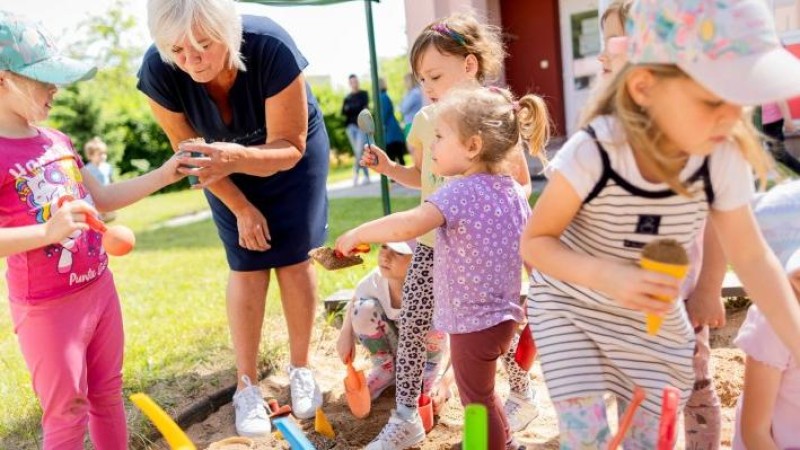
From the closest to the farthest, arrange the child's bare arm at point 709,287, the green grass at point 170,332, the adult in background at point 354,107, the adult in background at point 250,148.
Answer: the child's bare arm at point 709,287, the adult in background at point 250,148, the green grass at point 170,332, the adult in background at point 354,107

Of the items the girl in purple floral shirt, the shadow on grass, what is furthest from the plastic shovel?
the shadow on grass

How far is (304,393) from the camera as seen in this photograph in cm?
265

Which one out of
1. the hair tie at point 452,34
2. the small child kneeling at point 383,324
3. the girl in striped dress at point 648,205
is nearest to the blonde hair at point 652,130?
the girl in striped dress at point 648,205

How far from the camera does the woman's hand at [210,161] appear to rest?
6.65 feet

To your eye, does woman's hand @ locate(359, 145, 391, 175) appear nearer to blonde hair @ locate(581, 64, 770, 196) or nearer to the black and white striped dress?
the black and white striped dress

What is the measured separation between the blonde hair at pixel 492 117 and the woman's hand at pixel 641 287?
0.66 metres

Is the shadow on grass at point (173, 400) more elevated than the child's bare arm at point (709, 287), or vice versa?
the child's bare arm at point (709, 287)

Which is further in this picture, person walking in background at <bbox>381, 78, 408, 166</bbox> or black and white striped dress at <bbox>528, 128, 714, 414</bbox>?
person walking in background at <bbox>381, 78, 408, 166</bbox>

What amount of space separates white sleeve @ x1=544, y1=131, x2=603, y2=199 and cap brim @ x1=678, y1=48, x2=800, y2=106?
0.73ft

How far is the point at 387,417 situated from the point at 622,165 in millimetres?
1527

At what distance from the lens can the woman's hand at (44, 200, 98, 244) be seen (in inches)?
63.7

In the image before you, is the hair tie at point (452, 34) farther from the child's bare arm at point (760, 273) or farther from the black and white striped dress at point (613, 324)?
the child's bare arm at point (760, 273)

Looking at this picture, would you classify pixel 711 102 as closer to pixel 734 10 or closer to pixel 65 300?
pixel 734 10

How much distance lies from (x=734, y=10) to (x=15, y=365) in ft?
10.6
